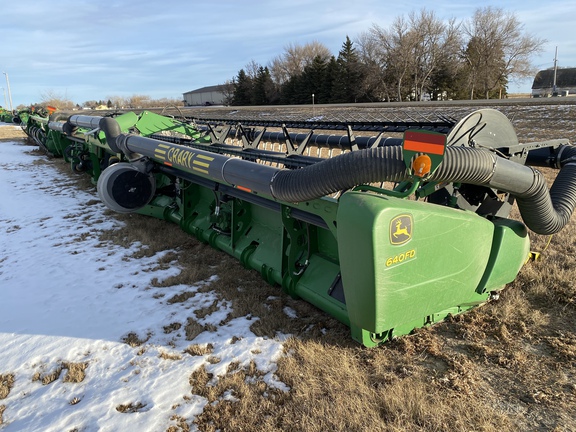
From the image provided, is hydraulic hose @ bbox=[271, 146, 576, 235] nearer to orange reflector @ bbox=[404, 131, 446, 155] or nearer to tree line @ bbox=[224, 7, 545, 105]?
orange reflector @ bbox=[404, 131, 446, 155]

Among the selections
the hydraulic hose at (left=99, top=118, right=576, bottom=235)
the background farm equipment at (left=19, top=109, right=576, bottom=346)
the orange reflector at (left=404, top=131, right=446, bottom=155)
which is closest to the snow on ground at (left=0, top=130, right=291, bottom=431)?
the background farm equipment at (left=19, top=109, right=576, bottom=346)

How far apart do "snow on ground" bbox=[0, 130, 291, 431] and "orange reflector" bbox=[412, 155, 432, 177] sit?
1718 millimetres

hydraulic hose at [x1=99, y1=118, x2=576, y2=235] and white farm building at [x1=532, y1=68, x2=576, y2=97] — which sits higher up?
white farm building at [x1=532, y1=68, x2=576, y2=97]

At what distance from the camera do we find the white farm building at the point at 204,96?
90562mm

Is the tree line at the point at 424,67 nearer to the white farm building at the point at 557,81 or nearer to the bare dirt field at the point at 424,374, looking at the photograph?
the white farm building at the point at 557,81

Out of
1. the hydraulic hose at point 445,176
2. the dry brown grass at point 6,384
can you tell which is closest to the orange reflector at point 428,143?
the hydraulic hose at point 445,176

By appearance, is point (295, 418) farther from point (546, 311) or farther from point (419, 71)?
point (419, 71)

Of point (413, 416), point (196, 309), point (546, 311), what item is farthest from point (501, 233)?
point (196, 309)

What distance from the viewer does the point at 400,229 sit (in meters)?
2.67

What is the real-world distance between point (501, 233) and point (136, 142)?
5.18 m

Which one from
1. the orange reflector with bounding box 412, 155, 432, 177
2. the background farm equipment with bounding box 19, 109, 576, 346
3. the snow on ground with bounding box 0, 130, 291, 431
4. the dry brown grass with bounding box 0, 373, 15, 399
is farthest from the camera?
the dry brown grass with bounding box 0, 373, 15, 399

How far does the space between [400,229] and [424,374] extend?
1.11 meters

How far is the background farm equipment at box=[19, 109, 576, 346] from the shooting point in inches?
106

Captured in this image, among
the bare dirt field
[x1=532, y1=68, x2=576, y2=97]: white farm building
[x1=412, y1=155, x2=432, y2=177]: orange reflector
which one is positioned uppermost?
[x1=532, y1=68, x2=576, y2=97]: white farm building
